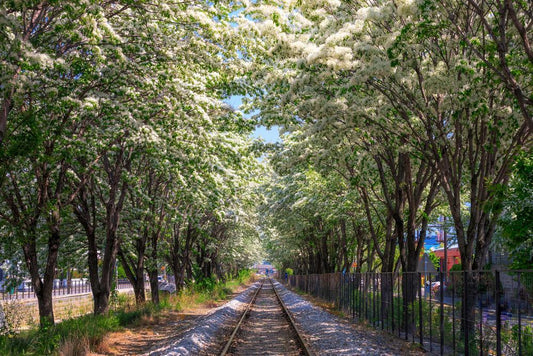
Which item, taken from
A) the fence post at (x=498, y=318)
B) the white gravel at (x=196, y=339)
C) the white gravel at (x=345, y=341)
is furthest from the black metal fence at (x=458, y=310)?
the white gravel at (x=196, y=339)

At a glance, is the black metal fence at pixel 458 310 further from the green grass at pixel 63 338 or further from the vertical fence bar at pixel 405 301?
the green grass at pixel 63 338

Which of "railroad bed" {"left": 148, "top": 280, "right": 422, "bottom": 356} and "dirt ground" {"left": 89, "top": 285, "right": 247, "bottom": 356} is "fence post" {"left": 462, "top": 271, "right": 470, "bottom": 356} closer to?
"railroad bed" {"left": 148, "top": 280, "right": 422, "bottom": 356}

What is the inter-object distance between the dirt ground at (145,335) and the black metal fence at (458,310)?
288 inches

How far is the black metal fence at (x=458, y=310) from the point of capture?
9188 millimetres

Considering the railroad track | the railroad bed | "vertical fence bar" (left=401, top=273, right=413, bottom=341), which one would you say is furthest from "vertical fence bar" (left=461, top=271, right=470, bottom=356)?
"vertical fence bar" (left=401, top=273, right=413, bottom=341)

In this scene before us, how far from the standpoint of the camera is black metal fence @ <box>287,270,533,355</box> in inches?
362

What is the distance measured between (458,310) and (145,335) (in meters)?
11.1

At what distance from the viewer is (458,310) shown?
38.7 ft

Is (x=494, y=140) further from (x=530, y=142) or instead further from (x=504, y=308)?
(x=504, y=308)

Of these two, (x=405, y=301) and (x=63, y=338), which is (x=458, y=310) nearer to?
(x=405, y=301)

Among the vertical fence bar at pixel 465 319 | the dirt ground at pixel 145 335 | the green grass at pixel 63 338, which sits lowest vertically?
the dirt ground at pixel 145 335

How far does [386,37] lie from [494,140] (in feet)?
13.4

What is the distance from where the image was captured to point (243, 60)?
13820 mm

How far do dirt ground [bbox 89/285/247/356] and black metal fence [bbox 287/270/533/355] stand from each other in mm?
7308
